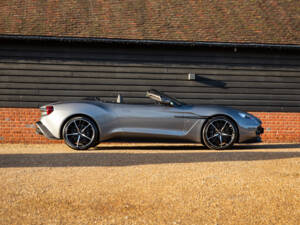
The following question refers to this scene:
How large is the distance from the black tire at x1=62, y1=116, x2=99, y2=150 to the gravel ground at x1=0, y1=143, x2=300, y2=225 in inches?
45.0

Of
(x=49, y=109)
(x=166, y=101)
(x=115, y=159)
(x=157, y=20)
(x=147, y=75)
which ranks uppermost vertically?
(x=157, y=20)

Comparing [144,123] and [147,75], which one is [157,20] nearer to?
[147,75]

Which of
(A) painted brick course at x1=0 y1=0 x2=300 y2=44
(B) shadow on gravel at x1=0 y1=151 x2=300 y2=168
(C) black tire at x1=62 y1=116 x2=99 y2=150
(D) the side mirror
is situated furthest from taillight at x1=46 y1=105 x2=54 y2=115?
(A) painted brick course at x1=0 y1=0 x2=300 y2=44

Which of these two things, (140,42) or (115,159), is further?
(140,42)

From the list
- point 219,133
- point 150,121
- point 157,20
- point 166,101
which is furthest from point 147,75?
point 219,133

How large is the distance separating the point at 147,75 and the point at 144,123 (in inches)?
121

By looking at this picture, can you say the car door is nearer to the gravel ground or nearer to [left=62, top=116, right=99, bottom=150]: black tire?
[left=62, top=116, right=99, bottom=150]: black tire

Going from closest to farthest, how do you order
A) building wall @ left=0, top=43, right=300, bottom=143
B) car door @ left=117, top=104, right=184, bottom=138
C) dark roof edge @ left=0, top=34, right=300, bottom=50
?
car door @ left=117, top=104, right=184, bottom=138
dark roof edge @ left=0, top=34, right=300, bottom=50
building wall @ left=0, top=43, right=300, bottom=143

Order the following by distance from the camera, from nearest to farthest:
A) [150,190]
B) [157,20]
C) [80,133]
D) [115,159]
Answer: [150,190] → [115,159] → [80,133] → [157,20]

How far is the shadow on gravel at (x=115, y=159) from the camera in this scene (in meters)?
5.28

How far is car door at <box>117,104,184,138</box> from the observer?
694cm

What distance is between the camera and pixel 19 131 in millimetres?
9461

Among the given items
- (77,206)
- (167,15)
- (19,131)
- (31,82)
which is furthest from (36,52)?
(77,206)

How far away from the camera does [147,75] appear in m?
9.78
